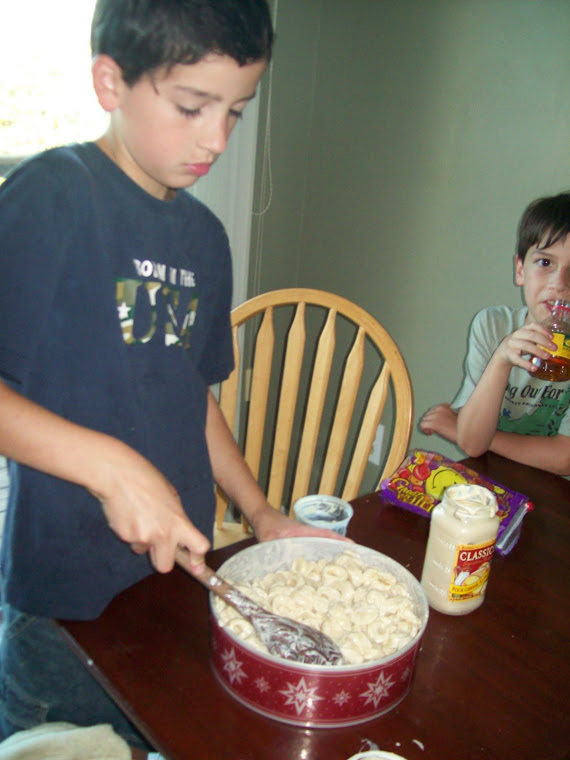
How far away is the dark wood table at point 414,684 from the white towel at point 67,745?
11 cm

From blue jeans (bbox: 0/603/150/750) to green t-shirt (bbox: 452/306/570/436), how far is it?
1038mm

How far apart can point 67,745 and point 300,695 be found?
29cm

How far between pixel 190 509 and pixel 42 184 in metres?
0.47

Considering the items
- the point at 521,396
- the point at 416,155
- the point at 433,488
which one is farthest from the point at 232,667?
the point at 416,155

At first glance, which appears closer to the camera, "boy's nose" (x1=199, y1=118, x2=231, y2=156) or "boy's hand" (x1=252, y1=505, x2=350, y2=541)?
"boy's nose" (x1=199, y1=118, x2=231, y2=156)

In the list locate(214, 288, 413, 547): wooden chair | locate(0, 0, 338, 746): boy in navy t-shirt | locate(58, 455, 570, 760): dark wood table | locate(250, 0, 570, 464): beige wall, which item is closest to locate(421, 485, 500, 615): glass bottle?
locate(58, 455, 570, 760): dark wood table

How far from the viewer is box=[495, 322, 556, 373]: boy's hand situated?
1.04 metres

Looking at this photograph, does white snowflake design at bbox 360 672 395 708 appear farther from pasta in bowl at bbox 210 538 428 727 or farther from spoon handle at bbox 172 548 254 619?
spoon handle at bbox 172 548 254 619

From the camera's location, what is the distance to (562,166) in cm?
158

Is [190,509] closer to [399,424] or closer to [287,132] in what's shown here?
[399,424]

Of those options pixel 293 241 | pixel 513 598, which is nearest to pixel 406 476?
pixel 513 598

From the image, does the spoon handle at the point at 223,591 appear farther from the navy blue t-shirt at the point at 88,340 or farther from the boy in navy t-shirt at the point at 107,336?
the navy blue t-shirt at the point at 88,340

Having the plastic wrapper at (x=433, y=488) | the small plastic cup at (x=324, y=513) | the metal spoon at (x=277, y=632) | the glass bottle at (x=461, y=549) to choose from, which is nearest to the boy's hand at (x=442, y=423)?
the plastic wrapper at (x=433, y=488)

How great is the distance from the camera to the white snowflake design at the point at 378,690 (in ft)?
1.82
